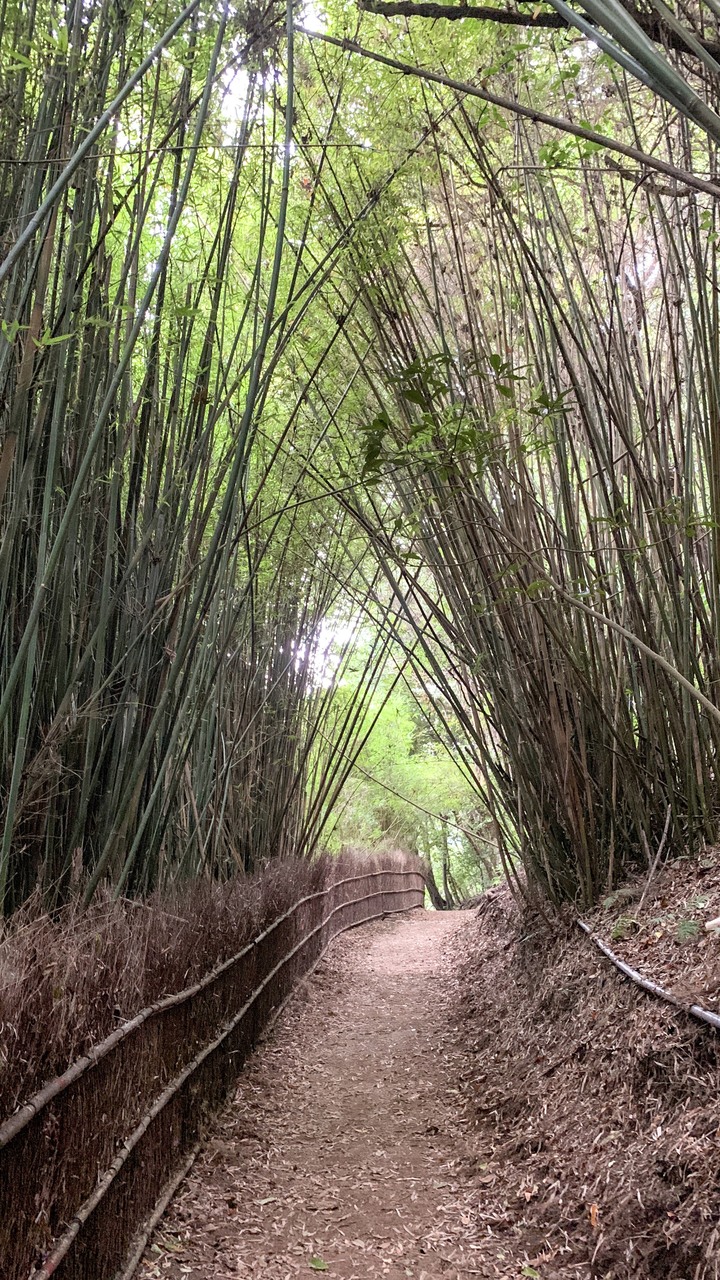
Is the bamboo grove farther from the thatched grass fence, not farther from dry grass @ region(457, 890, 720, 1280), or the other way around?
dry grass @ region(457, 890, 720, 1280)

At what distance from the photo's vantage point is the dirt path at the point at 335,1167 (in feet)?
Result: 6.11

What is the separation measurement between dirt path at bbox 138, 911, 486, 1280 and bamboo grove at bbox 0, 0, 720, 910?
2.58 feet

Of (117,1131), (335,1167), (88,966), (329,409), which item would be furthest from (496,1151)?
(329,409)

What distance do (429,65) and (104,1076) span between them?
2.73 m

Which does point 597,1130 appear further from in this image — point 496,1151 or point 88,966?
point 88,966

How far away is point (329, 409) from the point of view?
11.1 feet

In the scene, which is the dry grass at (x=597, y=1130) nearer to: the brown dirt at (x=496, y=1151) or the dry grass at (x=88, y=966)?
the brown dirt at (x=496, y=1151)

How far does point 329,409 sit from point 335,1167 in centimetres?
261

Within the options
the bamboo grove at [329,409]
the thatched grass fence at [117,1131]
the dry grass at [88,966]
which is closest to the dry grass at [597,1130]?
the bamboo grove at [329,409]

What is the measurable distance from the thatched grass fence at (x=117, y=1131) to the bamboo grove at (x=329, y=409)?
400mm

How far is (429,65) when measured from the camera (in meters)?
2.48

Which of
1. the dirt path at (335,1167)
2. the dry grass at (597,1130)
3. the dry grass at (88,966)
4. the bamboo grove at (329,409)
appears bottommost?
the dirt path at (335,1167)

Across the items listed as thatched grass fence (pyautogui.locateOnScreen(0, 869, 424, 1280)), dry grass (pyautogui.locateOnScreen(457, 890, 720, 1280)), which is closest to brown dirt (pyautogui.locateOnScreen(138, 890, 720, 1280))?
dry grass (pyautogui.locateOnScreen(457, 890, 720, 1280))

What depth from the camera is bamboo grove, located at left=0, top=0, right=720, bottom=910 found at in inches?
70.5
